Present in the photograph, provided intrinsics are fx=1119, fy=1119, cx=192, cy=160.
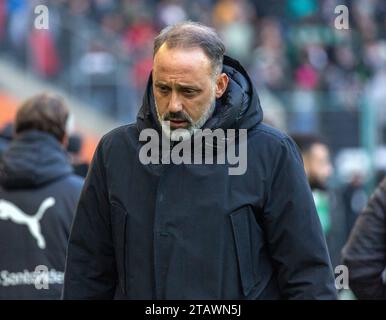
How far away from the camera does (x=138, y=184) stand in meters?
3.84

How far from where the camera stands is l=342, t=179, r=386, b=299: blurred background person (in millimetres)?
4898

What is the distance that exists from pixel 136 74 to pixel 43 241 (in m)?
9.69

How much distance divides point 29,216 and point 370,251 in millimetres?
1679

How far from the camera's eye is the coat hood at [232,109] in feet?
12.3

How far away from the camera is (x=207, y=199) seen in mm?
3727

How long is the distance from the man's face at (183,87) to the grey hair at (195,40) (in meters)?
0.02

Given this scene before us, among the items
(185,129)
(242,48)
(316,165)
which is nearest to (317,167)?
(316,165)

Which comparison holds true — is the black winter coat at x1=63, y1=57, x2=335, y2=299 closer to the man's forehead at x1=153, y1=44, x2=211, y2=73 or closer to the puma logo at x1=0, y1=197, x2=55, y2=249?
the man's forehead at x1=153, y1=44, x2=211, y2=73

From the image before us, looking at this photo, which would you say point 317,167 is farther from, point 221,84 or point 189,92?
point 189,92

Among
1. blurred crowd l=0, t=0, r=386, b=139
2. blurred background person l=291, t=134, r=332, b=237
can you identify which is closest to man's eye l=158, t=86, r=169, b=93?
blurred background person l=291, t=134, r=332, b=237

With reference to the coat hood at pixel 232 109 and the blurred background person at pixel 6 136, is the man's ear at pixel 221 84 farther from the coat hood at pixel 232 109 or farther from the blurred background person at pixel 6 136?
the blurred background person at pixel 6 136

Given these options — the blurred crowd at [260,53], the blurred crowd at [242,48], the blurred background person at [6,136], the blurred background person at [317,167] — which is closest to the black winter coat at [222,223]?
the blurred background person at [6,136]

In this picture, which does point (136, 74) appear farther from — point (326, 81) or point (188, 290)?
point (188, 290)

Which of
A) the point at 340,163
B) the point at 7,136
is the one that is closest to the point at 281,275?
the point at 7,136
